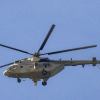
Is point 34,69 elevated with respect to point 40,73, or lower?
elevated

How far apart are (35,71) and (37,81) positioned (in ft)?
6.23

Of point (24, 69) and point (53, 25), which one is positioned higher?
point (53, 25)

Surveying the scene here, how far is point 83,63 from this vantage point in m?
73.1

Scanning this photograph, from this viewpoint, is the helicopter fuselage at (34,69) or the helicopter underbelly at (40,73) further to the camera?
the helicopter fuselage at (34,69)

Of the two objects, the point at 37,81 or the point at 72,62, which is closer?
the point at 37,81

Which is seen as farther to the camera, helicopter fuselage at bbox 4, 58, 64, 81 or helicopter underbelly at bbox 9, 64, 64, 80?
helicopter fuselage at bbox 4, 58, 64, 81

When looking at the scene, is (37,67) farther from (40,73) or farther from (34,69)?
(40,73)

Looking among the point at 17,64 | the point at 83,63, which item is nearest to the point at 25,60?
the point at 17,64

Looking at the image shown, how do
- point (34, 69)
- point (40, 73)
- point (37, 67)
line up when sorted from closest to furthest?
point (40, 73) < point (34, 69) < point (37, 67)

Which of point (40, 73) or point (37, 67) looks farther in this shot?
point (37, 67)

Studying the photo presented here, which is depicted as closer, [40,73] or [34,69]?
[40,73]

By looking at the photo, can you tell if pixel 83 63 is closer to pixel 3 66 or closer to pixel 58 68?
pixel 58 68

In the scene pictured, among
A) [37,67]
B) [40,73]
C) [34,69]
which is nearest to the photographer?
[40,73]

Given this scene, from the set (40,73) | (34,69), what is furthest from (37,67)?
(40,73)
